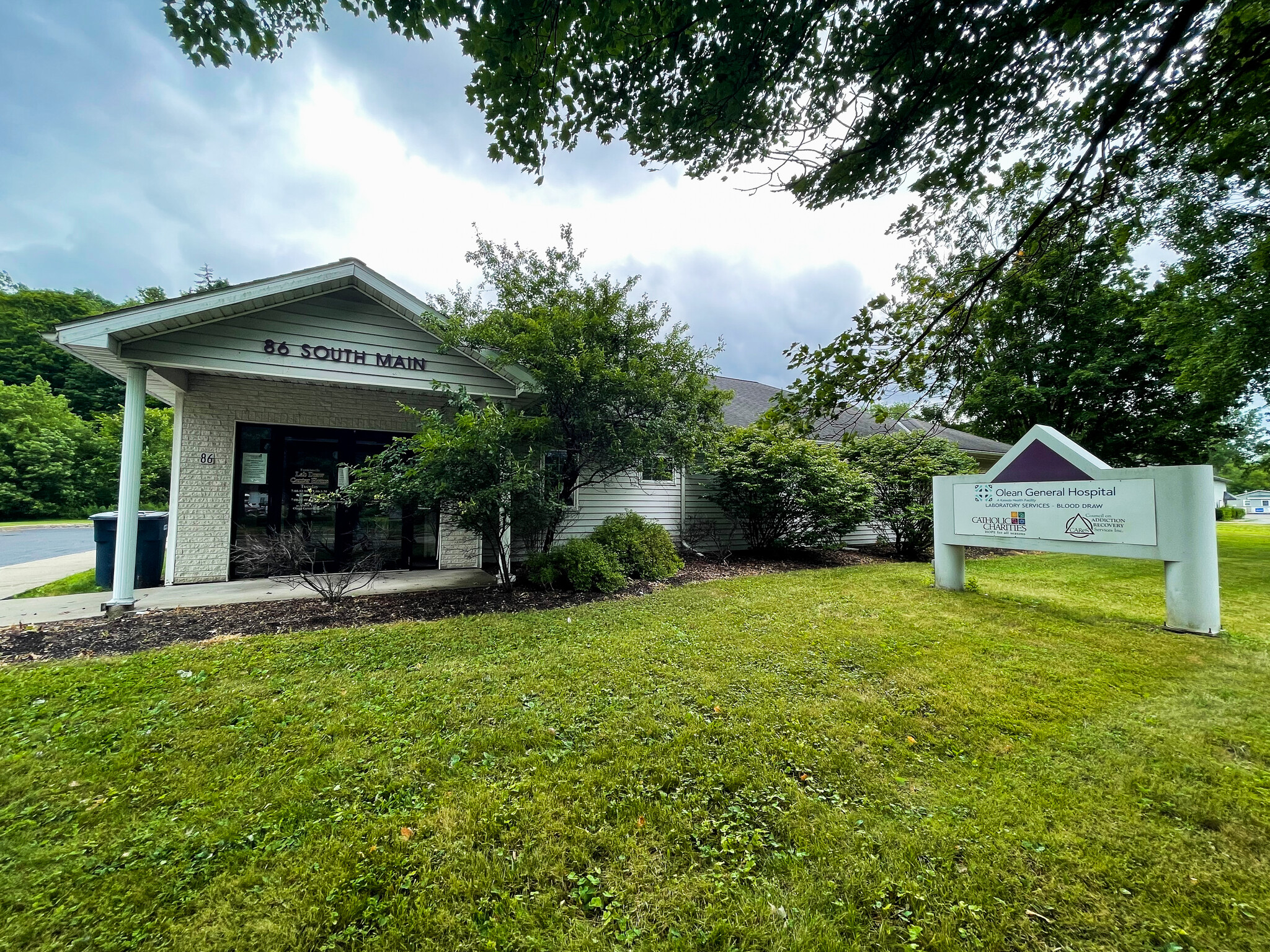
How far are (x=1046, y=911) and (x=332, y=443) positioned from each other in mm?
9376

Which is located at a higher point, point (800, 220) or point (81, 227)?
point (81, 227)

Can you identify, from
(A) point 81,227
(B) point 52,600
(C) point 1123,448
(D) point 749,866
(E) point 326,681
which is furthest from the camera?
(A) point 81,227

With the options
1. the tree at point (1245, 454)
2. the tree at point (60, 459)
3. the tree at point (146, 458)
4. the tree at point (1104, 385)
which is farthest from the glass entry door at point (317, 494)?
the tree at point (60, 459)

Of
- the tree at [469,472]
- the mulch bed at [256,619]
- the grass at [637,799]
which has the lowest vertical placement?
the grass at [637,799]

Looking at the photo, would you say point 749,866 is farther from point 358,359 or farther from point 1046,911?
point 358,359

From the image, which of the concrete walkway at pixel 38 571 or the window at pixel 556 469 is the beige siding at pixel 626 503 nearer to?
the window at pixel 556 469

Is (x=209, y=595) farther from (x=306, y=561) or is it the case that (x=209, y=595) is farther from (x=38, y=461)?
(x=38, y=461)

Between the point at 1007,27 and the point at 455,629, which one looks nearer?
the point at 1007,27

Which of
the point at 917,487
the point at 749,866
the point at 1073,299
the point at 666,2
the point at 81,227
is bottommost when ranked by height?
the point at 749,866

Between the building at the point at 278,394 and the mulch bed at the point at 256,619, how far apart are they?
0.77 meters

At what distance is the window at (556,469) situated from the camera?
263 inches

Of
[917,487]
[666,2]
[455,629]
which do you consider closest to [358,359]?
[455,629]

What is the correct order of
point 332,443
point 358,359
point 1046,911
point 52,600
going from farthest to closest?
point 332,443 < point 358,359 < point 52,600 < point 1046,911

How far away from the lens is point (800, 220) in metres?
3.49
